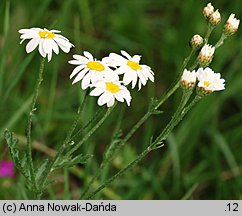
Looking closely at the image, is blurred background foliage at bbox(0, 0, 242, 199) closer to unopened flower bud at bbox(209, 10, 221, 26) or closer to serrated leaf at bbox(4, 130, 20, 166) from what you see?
serrated leaf at bbox(4, 130, 20, 166)

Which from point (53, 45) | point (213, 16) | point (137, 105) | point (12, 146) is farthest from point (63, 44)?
point (137, 105)

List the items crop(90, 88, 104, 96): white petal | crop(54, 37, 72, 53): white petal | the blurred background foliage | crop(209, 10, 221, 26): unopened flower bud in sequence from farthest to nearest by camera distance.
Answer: the blurred background foliage, crop(209, 10, 221, 26): unopened flower bud, crop(54, 37, 72, 53): white petal, crop(90, 88, 104, 96): white petal

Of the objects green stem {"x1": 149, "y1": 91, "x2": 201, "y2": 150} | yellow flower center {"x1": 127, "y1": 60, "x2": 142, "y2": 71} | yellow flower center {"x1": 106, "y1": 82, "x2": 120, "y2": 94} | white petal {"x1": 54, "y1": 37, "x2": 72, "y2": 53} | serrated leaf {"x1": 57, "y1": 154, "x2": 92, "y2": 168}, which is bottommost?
serrated leaf {"x1": 57, "y1": 154, "x2": 92, "y2": 168}

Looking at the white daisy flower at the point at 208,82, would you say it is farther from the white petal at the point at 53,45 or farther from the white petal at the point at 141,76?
the white petal at the point at 53,45

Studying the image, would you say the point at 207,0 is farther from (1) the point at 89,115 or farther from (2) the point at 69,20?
(1) the point at 89,115

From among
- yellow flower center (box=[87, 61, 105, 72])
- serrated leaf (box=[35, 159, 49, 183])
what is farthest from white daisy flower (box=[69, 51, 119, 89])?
serrated leaf (box=[35, 159, 49, 183])

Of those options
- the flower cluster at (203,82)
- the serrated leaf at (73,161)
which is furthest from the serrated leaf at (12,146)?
the flower cluster at (203,82)
